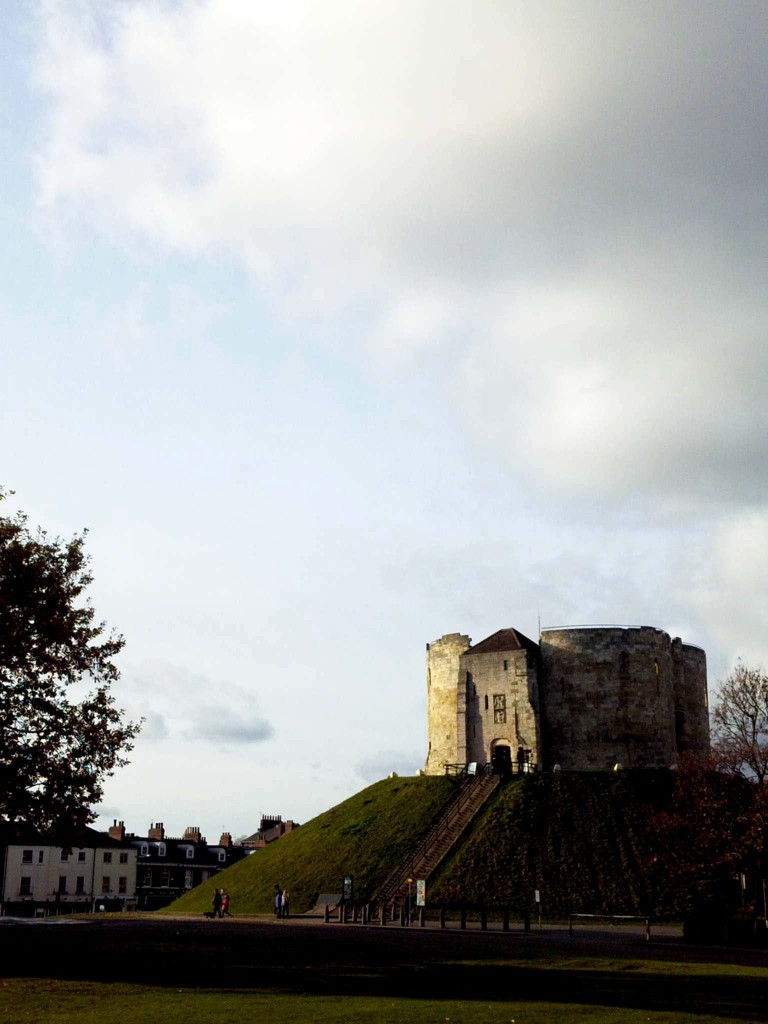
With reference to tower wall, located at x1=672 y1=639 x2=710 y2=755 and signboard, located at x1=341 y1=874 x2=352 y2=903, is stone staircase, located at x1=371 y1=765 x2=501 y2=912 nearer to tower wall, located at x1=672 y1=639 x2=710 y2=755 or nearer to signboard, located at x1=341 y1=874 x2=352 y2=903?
signboard, located at x1=341 y1=874 x2=352 y2=903

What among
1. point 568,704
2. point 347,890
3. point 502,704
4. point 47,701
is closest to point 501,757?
point 502,704

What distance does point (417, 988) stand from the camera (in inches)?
866

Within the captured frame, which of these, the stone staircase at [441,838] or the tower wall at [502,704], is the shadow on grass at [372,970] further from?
the tower wall at [502,704]

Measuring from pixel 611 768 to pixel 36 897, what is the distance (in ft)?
173

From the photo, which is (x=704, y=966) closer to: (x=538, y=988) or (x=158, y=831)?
(x=538, y=988)

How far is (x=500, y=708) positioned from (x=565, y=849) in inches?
598

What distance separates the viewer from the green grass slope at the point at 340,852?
2208 inches

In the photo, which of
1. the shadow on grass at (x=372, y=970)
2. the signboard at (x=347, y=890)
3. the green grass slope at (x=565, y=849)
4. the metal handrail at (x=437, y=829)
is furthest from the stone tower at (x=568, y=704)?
the shadow on grass at (x=372, y=970)

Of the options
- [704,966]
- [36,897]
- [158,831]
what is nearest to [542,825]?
[704,966]

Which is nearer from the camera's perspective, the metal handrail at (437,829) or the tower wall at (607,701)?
the metal handrail at (437,829)

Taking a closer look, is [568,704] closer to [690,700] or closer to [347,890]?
[690,700]

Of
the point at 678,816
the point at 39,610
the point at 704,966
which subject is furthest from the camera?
the point at 678,816

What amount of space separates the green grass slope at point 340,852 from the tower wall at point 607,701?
27.6 feet

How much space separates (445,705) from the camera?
73.3m
